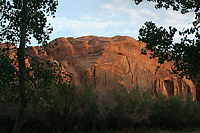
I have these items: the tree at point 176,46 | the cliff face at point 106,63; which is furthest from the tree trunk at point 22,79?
the cliff face at point 106,63

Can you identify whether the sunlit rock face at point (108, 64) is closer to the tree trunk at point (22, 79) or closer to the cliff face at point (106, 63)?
the cliff face at point (106, 63)

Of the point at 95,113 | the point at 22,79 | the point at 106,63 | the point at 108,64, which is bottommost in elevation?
the point at 95,113

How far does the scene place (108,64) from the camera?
3897 cm

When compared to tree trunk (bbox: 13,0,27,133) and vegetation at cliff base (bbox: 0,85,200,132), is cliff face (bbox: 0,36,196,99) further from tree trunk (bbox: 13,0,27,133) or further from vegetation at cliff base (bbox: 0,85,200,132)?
tree trunk (bbox: 13,0,27,133)

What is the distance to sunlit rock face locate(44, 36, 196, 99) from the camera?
3747 centimetres

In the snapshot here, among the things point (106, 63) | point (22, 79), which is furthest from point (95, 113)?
point (22, 79)

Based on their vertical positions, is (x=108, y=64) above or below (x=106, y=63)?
below

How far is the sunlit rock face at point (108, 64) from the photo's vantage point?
1475 inches

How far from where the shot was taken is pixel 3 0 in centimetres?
934

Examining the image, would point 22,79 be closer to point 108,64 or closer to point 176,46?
point 176,46

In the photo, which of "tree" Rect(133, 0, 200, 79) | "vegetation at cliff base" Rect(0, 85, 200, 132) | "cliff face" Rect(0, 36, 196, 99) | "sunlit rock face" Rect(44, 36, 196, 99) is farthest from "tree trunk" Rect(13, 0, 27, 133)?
"sunlit rock face" Rect(44, 36, 196, 99)

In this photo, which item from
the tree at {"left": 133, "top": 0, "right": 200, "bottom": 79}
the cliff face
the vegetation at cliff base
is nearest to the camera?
the tree at {"left": 133, "top": 0, "right": 200, "bottom": 79}

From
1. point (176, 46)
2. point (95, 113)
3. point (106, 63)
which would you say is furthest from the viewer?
point (106, 63)

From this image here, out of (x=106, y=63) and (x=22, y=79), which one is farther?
(x=106, y=63)
